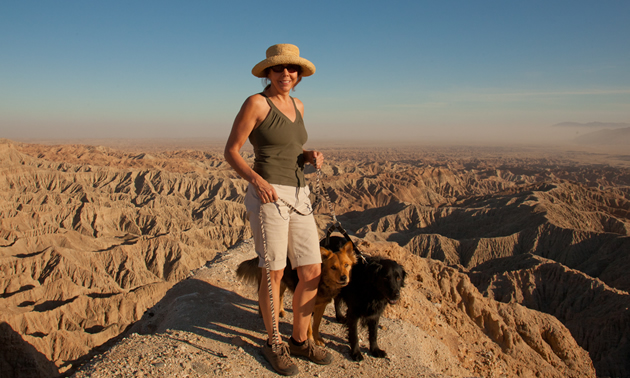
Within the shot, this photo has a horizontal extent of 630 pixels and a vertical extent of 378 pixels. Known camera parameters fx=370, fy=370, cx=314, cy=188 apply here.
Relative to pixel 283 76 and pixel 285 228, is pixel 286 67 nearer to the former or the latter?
pixel 283 76

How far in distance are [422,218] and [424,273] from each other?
125 ft

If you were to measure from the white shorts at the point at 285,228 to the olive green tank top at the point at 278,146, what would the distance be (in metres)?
0.12

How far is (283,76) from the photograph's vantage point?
3.32 metres

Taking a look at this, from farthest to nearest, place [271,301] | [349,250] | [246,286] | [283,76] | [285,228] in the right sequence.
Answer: [246,286], [349,250], [271,301], [285,228], [283,76]

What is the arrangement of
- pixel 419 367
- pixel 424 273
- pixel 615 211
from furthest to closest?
pixel 615 211, pixel 424 273, pixel 419 367

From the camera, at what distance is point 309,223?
363cm

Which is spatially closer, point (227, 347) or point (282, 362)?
point (282, 362)

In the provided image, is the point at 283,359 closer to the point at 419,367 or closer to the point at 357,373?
the point at 357,373

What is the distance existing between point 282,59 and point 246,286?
5671mm

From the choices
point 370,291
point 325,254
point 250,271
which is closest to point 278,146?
point 325,254

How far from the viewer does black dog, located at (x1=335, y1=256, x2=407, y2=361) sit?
4193 mm

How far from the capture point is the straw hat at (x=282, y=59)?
3227 millimetres

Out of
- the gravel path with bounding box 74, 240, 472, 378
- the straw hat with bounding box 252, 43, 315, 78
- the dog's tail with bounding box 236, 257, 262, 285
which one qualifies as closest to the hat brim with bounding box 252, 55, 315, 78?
the straw hat with bounding box 252, 43, 315, 78

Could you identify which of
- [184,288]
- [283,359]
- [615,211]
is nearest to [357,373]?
[283,359]
